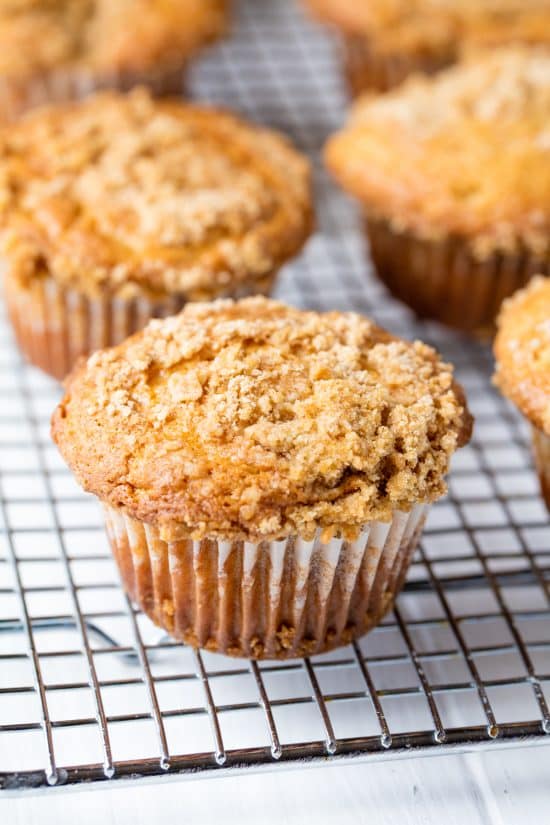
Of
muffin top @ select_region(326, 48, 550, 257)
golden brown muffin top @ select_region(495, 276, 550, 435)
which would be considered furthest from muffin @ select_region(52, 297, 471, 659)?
muffin top @ select_region(326, 48, 550, 257)

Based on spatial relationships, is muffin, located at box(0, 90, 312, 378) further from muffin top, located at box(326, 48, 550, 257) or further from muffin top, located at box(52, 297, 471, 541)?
muffin top, located at box(52, 297, 471, 541)

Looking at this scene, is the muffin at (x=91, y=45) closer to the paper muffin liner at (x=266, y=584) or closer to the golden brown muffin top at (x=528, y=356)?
the golden brown muffin top at (x=528, y=356)

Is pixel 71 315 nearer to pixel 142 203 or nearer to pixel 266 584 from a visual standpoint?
pixel 142 203

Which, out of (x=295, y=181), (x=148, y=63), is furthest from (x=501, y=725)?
(x=148, y=63)

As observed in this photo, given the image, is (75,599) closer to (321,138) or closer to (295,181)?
(295,181)

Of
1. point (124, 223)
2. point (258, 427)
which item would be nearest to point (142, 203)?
point (124, 223)

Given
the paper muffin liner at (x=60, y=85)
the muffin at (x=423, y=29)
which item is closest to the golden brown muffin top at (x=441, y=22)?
the muffin at (x=423, y=29)
